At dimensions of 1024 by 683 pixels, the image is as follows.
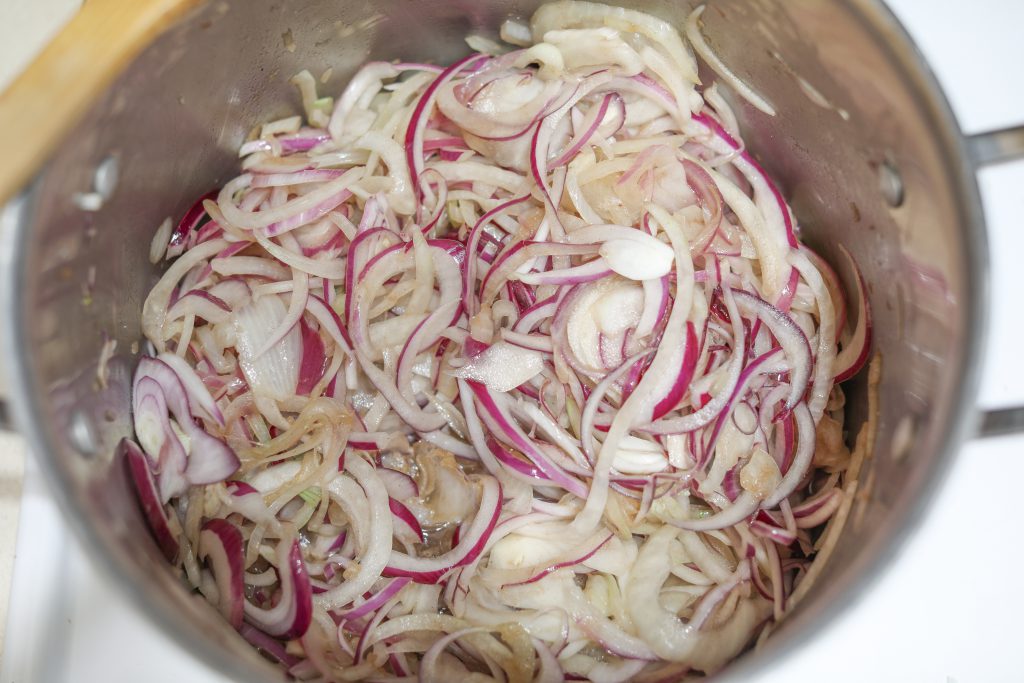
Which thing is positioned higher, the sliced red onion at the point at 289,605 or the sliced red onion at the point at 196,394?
the sliced red onion at the point at 196,394

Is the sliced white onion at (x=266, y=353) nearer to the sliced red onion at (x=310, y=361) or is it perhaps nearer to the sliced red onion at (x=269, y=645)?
the sliced red onion at (x=310, y=361)

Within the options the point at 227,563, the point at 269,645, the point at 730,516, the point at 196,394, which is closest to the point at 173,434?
the point at 196,394

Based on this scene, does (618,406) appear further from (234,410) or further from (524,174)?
(234,410)

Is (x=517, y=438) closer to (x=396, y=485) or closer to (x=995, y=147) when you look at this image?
(x=396, y=485)

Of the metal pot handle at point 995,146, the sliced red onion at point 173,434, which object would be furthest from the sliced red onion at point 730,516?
the sliced red onion at point 173,434

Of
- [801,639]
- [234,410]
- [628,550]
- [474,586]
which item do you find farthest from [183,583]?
[801,639]

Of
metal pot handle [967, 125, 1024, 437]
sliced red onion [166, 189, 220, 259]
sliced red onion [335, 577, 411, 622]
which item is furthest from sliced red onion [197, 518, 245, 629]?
metal pot handle [967, 125, 1024, 437]
